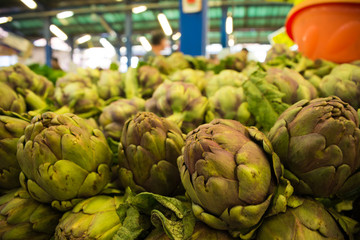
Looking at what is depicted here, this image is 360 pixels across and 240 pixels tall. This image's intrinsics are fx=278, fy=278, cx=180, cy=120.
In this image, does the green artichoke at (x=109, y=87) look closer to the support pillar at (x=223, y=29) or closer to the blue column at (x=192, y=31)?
the blue column at (x=192, y=31)

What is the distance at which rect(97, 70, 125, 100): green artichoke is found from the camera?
1.51 metres

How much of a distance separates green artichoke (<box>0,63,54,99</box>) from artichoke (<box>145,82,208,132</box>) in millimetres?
665

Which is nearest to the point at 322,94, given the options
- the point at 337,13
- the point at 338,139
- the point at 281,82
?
the point at 281,82

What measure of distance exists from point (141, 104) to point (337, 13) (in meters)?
1.18

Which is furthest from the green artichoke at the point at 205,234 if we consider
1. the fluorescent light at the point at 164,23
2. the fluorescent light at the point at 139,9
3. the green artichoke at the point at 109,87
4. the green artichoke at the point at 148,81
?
the fluorescent light at the point at 164,23

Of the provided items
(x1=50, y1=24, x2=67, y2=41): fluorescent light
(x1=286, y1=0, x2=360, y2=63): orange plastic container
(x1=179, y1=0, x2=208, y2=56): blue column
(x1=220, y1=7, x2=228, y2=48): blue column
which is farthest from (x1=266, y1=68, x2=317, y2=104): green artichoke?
(x1=50, y1=24, x2=67, y2=41): fluorescent light

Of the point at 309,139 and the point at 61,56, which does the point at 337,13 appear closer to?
the point at 309,139

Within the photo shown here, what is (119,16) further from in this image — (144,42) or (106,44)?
(106,44)

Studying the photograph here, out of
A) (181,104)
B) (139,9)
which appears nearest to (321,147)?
(181,104)

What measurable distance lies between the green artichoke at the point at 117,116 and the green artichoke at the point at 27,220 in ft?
1.24

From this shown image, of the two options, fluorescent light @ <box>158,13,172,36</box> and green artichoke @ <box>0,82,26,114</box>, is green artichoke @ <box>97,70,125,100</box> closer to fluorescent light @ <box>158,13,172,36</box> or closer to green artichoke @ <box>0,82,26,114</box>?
green artichoke @ <box>0,82,26,114</box>

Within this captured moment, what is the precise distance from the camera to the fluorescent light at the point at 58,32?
11219mm

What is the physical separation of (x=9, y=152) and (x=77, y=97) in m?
0.48

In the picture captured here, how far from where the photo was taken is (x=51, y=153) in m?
0.78
